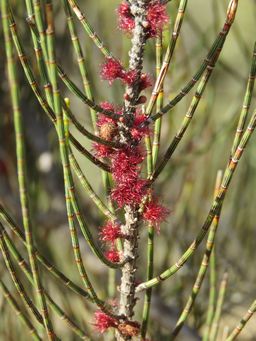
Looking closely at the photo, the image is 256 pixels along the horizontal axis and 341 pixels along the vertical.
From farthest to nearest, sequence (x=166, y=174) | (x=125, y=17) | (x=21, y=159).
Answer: (x=166, y=174), (x=125, y=17), (x=21, y=159)

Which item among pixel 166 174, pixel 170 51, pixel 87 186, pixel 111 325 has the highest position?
pixel 166 174

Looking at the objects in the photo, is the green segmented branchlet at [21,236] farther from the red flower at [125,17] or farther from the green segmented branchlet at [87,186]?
the red flower at [125,17]

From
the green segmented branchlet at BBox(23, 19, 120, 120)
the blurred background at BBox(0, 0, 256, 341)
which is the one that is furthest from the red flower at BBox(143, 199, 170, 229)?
the blurred background at BBox(0, 0, 256, 341)

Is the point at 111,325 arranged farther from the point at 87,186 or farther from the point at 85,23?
the point at 85,23

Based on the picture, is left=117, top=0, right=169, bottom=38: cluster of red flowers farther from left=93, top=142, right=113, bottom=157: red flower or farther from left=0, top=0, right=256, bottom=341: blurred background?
left=0, top=0, right=256, bottom=341: blurred background

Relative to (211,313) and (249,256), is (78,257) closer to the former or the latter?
(211,313)

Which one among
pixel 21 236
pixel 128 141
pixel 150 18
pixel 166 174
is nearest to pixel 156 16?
pixel 150 18

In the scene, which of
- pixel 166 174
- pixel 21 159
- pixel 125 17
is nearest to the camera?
pixel 21 159
